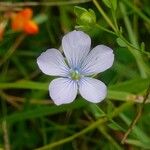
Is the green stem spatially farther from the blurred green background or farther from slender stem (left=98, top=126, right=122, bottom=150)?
slender stem (left=98, top=126, right=122, bottom=150)

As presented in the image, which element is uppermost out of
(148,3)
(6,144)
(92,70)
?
(92,70)

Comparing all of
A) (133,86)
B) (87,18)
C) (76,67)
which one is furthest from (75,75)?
(133,86)

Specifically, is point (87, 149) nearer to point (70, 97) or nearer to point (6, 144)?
point (6, 144)

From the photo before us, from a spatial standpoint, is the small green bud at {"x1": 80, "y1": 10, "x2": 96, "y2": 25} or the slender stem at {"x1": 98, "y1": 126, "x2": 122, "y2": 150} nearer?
the small green bud at {"x1": 80, "y1": 10, "x2": 96, "y2": 25}

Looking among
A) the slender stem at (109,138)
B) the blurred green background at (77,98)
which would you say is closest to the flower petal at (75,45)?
the blurred green background at (77,98)

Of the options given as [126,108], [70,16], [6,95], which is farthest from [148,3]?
[6,95]

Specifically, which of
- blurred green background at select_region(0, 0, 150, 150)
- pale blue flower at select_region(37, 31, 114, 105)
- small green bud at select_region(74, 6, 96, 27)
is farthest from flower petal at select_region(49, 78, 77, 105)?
blurred green background at select_region(0, 0, 150, 150)

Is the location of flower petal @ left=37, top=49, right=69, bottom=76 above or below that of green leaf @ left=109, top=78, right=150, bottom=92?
above
